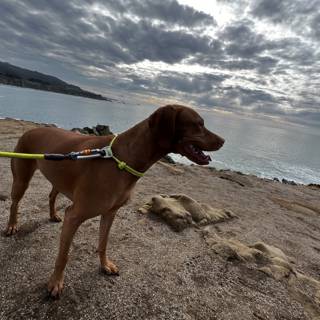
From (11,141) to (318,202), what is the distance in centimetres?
1811

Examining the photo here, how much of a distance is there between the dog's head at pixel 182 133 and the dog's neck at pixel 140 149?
3.6 inches

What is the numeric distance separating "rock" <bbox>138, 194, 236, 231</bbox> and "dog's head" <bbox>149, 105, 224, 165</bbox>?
3656 millimetres

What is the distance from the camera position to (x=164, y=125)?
3861 mm

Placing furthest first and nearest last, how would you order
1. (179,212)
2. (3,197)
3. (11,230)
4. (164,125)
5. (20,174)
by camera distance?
(179,212), (3,197), (11,230), (20,174), (164,125)

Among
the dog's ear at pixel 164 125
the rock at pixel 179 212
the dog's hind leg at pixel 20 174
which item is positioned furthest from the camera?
the rock at pixel 179 212

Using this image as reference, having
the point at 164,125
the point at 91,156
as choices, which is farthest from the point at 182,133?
the point at 91,156

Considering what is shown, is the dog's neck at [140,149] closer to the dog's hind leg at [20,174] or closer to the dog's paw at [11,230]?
the dog's hind leg at [20,174]

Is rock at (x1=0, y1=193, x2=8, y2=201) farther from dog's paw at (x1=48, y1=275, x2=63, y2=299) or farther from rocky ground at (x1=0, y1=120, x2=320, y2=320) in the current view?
dog's paw at (x1=48, y1=275, x2=63, y2=299)

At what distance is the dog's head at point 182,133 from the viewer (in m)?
3.87

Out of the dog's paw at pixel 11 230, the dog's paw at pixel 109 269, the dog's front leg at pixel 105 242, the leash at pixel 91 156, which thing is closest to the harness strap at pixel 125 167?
the leash at pixel 91 156

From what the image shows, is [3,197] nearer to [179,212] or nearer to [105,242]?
[105,242]

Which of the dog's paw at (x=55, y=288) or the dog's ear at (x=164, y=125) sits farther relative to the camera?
the dog's paw at (x=55, y=288)

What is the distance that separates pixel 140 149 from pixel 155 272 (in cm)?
253

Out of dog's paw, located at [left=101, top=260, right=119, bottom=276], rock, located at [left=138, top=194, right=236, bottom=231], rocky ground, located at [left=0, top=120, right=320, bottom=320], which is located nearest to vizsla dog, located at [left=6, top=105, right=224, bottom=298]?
rocky ground, located at [left=0, top=120, right=320, bottom=320]
